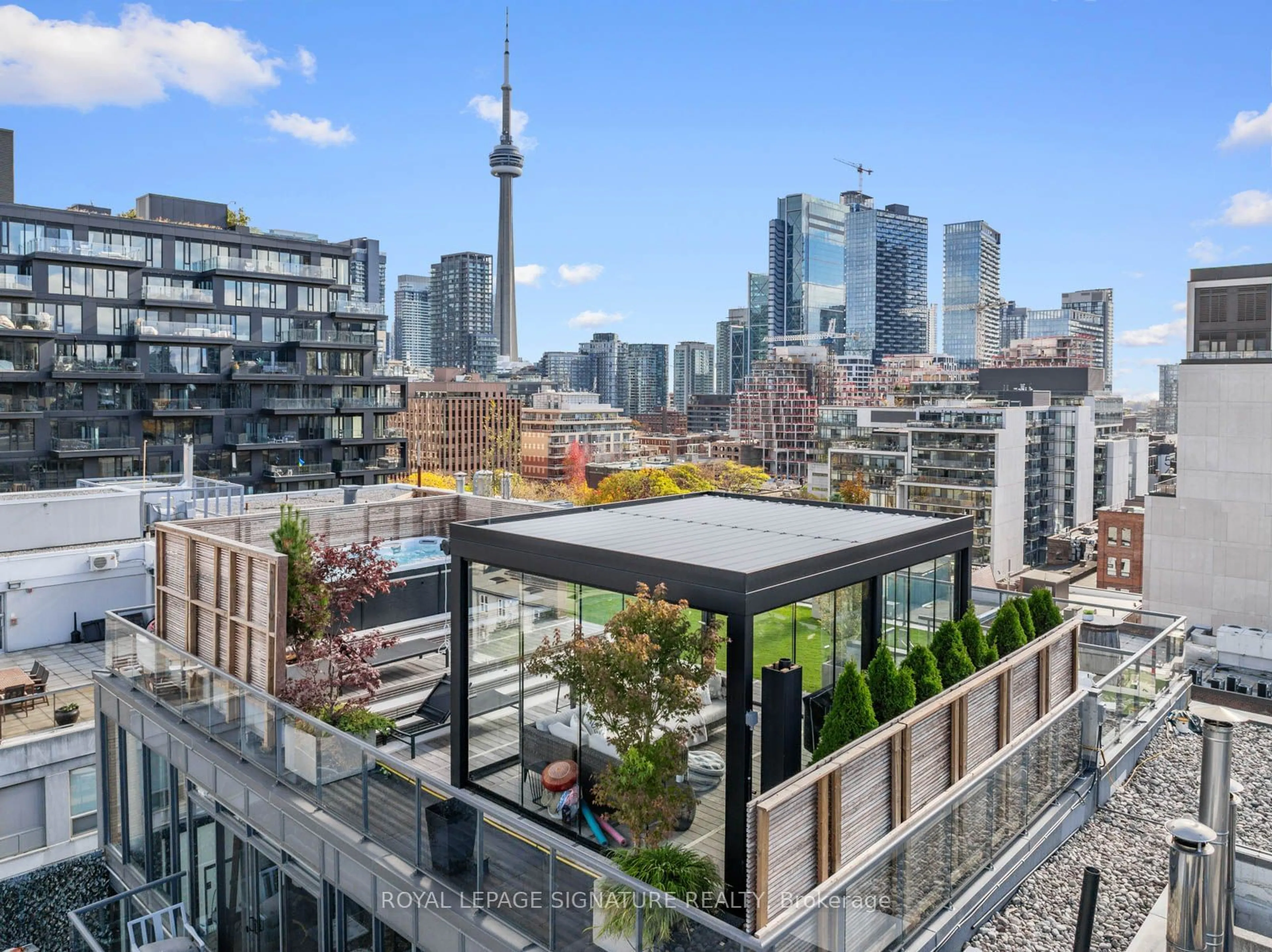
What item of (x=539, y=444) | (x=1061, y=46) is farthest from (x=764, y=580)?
(x=539, y=444)

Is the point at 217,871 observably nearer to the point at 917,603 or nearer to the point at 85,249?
the point at 917,603

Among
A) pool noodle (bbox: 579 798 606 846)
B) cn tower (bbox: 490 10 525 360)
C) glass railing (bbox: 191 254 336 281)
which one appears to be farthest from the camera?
cn tower (bbox: 490 10 525 360)

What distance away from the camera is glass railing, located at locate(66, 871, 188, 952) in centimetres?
1205

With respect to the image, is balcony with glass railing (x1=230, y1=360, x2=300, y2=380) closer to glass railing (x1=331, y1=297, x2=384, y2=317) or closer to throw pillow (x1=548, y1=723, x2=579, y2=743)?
glass railing (x1=331, y1=297, x2=384, y2=317)

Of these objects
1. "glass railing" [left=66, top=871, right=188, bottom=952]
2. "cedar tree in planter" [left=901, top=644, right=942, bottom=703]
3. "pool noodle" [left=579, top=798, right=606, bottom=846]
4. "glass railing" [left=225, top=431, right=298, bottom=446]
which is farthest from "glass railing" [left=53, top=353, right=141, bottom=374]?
"cedar tree in planter" [left=901, top=644, right=942, bottom=703]

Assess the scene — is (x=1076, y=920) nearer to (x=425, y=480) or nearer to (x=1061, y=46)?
(x=425, y=480)

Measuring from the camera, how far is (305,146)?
177125 millimetres

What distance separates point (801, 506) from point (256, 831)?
797cm

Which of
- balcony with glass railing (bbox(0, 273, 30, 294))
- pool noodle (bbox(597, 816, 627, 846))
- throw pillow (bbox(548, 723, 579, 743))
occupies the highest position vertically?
balcony with glass railing (bbox(0, 273, 30, 294))

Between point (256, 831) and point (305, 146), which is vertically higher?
point (305, 146)

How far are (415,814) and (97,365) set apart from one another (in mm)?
51166

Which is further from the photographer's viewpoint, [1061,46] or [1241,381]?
[1061,46]

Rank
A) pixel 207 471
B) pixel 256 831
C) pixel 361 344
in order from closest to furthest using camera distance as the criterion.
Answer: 1. pixel 256 831
2. pixel 207 471
3. pixel 361 344

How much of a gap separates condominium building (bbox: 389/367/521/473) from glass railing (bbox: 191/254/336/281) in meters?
78.3
